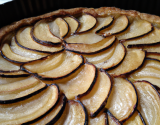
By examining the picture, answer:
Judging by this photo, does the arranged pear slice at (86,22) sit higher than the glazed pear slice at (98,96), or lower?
higher

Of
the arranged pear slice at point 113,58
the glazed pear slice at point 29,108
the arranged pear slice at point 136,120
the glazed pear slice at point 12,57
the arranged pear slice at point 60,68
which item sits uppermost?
the glazed pear slice at point 12,57

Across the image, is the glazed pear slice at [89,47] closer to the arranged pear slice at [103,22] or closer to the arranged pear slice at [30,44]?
the arranged pear slice at [30,44]

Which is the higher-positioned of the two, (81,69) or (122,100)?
(81,69)

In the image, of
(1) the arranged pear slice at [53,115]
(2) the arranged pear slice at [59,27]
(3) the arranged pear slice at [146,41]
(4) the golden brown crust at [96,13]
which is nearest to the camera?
(1) the arranged pear slice at [53,115]

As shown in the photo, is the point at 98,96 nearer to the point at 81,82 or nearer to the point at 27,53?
the point at 81,82

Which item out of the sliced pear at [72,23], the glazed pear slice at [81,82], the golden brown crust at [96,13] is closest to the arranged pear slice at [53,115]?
the glazed pear slice at [81,82]

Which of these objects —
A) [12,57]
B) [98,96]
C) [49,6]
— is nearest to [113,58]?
[98,96]
